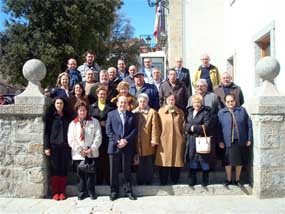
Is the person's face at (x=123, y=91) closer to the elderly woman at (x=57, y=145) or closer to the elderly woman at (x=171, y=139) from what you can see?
the elderly woman at (x=171, y=139)

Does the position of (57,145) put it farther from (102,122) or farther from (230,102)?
(230,102)

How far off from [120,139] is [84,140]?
601 millimetres

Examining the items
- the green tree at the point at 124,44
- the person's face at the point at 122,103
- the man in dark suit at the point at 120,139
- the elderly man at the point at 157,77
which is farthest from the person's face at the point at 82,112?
the green tree at the point at 124,44

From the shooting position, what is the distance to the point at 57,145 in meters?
7.47

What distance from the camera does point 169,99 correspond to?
7.72 meters

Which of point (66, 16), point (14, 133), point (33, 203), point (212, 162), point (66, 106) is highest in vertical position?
point (66, 16)

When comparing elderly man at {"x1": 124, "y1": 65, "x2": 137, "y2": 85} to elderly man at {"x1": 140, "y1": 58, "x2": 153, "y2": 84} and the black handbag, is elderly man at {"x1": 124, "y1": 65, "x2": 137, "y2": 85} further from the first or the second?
the black handbag

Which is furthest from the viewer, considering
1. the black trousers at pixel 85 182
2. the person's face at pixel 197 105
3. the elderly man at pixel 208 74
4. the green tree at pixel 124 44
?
the green tree at pixel 124 44

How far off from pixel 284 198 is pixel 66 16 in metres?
17.2

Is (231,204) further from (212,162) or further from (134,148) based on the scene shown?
(134,148)

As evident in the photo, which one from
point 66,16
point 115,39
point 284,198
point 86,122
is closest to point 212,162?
point 284,198

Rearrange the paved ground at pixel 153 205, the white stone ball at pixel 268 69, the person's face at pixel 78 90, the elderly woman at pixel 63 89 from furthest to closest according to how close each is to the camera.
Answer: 1. the elderly woman at pixel 63 89
2. the person's face at pixel 78 90
3. the white stone ball at pixel 268 69
4. the paved ground at pixel 153 205

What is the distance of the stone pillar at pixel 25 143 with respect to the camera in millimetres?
7574

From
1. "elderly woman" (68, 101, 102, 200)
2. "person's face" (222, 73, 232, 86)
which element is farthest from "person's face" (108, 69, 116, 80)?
"person's face" (222, 73, 232, 86)
